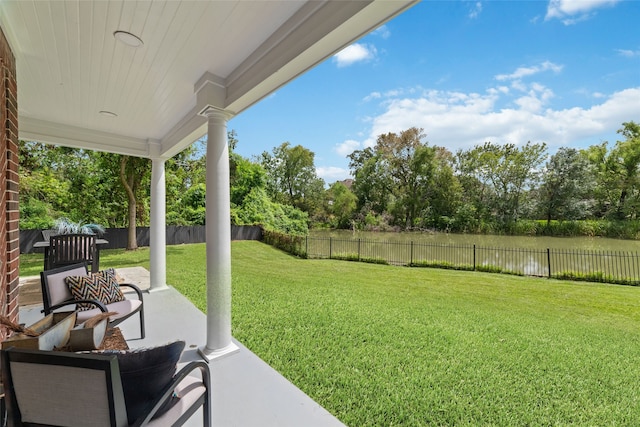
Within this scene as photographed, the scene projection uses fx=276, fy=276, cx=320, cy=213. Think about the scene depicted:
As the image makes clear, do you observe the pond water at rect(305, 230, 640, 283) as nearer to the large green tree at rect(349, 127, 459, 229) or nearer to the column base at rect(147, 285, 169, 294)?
the column base at rect(147, 285, 169, 294)

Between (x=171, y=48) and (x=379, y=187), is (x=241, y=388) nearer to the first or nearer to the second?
(x=171, y=48)

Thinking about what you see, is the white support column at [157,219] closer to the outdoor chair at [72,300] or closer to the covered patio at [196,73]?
the covered patio at [196,73]

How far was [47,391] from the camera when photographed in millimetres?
1045

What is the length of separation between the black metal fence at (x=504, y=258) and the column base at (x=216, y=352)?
755 centimetres

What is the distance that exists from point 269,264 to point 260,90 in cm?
718

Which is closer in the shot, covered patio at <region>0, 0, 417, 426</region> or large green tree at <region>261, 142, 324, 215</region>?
covered patio at <region>0, 0, 417, 426</region>

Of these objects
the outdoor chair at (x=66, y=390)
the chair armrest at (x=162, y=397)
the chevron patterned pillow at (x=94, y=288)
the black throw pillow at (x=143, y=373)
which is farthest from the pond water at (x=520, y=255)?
the outdoor chair at (x=66, y=390)

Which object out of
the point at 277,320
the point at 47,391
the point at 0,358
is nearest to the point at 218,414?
the point at 47,391

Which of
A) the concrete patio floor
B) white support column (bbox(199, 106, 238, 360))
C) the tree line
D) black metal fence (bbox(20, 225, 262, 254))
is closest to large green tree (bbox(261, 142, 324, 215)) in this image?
the tree line

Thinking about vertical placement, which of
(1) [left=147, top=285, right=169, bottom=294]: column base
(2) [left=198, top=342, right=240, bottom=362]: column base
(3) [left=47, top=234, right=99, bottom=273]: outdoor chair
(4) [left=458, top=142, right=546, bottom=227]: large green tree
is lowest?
(2) [left=198, top=342, right=240, bottom=362]: column base

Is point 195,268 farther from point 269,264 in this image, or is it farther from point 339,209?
point 339,209

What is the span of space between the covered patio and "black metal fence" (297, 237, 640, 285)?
7.68 meters

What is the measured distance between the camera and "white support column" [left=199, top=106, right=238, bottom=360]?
2.54 meters

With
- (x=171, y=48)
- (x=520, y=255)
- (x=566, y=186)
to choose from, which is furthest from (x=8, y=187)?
(x=566, y=186)
